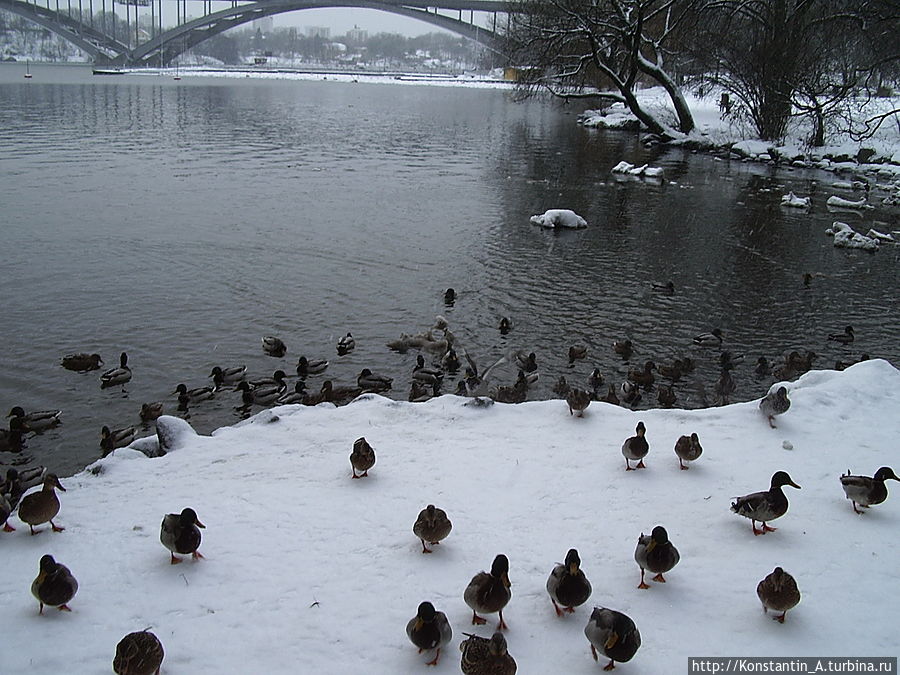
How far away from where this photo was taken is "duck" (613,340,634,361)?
42.4 feet

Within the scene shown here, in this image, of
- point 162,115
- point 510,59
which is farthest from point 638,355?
point 162,115

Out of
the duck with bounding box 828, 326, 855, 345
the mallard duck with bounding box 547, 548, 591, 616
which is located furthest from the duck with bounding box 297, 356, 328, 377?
the duck with bounding box 828, 326, 855, 345

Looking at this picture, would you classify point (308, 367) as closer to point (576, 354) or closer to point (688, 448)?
point (576, 354)

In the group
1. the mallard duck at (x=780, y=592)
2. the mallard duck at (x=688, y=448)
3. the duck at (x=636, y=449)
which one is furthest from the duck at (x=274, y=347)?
the mallard duck at (x=780, y=592)

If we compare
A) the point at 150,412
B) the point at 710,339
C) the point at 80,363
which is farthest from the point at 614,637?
the point at 80,363

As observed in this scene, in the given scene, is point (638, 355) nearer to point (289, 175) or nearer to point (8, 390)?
point (8, 390)

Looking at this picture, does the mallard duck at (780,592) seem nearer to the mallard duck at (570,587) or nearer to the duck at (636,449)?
the mallard duck at (570,587)

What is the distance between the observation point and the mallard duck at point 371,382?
1155 cm

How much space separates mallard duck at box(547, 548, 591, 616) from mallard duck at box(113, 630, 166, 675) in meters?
2.80

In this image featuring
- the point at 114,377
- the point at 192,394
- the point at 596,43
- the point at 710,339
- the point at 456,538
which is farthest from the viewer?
the point at 596,43

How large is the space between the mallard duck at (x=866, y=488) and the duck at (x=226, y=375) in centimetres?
846

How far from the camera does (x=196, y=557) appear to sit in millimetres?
6281

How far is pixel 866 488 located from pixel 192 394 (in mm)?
8789

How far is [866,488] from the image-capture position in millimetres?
6883
